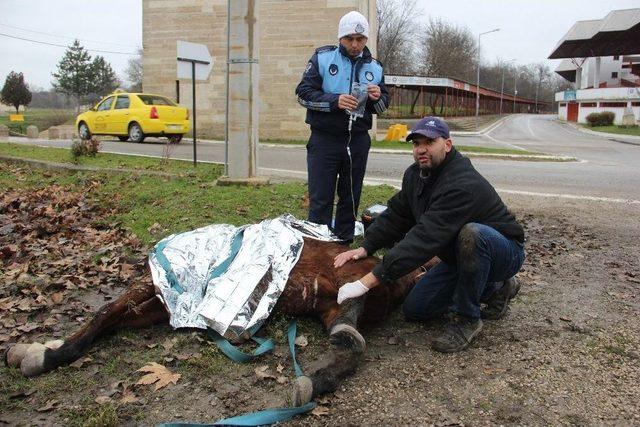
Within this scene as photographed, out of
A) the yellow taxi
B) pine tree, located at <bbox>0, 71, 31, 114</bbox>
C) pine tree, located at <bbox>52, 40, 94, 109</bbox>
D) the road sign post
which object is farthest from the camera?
pine tree, located at <bbox>52, 40, 94, 109</bbox>

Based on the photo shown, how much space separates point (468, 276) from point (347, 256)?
735 mm

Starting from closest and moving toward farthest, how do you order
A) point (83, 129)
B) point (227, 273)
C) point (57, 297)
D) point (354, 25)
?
1. point (227, 273)
2. point (354, 25)
3. point (57, 297)
4. point (83, 129)

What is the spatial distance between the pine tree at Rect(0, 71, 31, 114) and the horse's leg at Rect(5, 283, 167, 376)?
6817 cm

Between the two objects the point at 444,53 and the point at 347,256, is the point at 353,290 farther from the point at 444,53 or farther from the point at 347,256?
the point at 444,53

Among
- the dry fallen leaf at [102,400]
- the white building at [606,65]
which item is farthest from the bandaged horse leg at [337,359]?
the white building at [606,65]

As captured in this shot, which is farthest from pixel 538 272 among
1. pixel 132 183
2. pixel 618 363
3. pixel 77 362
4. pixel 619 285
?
pixel 132 183

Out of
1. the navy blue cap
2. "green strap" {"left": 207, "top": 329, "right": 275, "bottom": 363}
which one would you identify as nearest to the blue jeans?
the navy blue cap

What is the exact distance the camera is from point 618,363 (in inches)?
126

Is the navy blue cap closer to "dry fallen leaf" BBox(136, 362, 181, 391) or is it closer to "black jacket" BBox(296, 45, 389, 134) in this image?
"black jacket" BBox(296, 45, 389, 134)

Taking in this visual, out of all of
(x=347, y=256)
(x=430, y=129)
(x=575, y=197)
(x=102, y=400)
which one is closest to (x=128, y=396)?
(x=102, y=400)

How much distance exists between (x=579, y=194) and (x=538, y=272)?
4789mm

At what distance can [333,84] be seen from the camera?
14.9 ft

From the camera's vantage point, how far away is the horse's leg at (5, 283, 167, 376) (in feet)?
10.4

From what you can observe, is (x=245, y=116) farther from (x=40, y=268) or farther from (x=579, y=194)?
(x=579, y=194)
